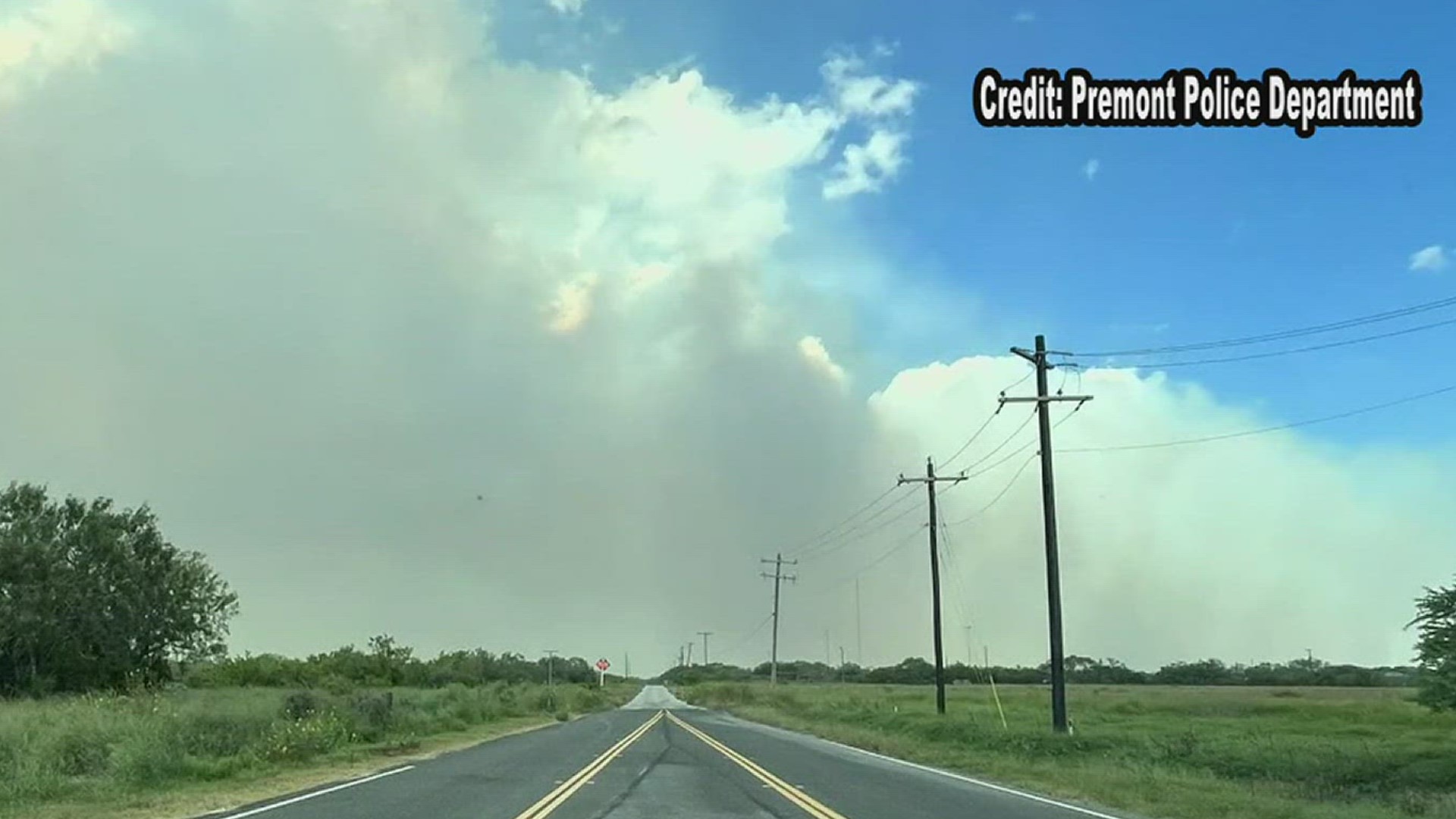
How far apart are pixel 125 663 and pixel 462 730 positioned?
27.3m

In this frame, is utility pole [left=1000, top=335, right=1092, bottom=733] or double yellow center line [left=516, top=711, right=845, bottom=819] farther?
utility pole [left=1000, top=335, right=1092, bottom=733]

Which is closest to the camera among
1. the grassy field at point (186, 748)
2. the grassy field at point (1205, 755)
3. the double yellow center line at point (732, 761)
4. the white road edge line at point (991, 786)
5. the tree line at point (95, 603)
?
the double yellow center line at point (732, 761)

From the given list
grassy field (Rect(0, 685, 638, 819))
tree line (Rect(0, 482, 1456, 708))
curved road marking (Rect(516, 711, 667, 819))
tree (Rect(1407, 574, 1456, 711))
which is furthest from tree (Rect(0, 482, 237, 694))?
tree (Rect(1407, 574, 1456, 711))

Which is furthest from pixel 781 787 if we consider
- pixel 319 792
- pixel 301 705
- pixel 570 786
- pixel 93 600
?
pixel 93 600

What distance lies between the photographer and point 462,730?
52.7 meters

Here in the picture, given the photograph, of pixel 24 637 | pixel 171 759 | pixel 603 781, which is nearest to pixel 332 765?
pixel 171 759

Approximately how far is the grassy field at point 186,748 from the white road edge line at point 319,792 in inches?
31.5

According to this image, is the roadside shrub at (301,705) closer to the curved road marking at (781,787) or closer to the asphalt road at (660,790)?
the asphalt road at (660,790)

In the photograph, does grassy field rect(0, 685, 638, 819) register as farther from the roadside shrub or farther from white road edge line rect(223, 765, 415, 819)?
white road edge line rect(223, 765, 415, 819)

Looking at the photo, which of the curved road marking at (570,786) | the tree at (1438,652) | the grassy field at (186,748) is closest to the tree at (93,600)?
the grassy field at (186,748)

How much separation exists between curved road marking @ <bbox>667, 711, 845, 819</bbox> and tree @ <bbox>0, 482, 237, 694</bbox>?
42.7m

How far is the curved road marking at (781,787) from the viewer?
17875 mm

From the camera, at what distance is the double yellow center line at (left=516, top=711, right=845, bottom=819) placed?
17672mm

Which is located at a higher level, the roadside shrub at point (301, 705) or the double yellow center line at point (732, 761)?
the roadside shrub at point (301, 705)
